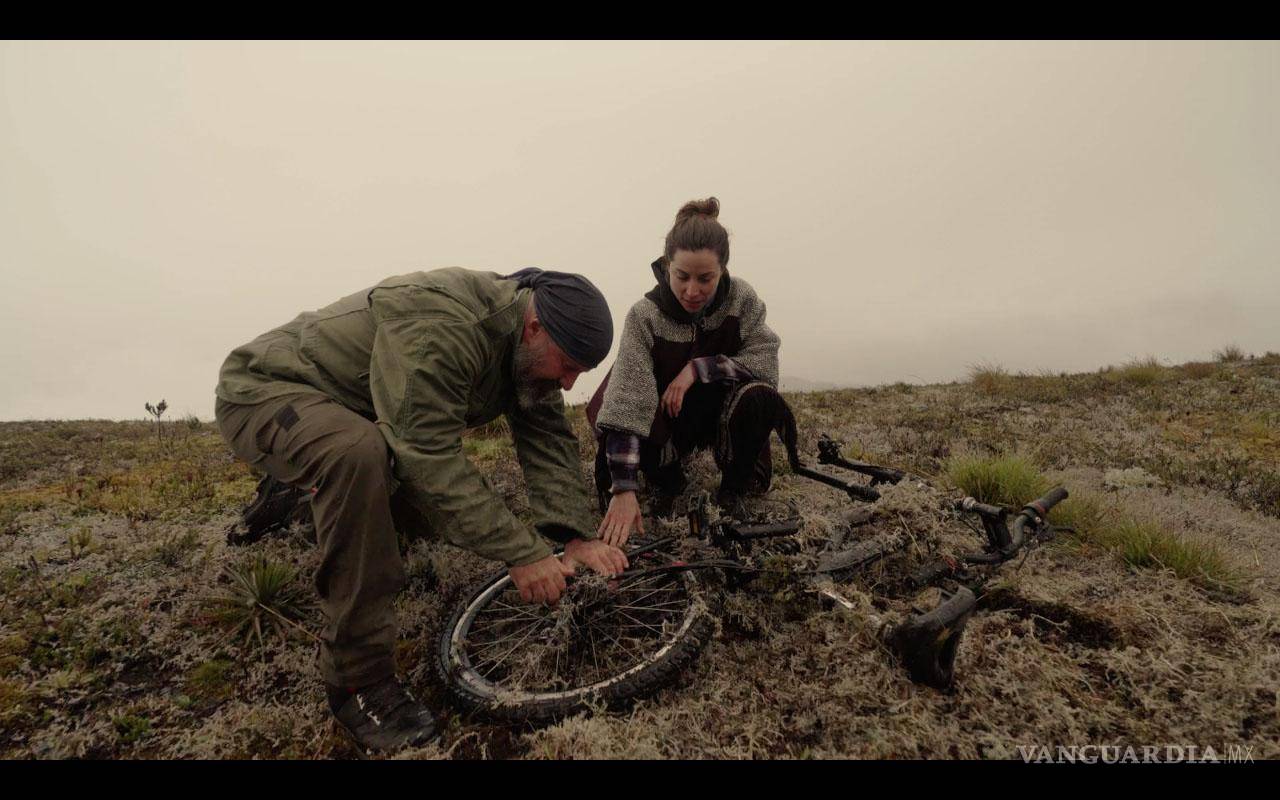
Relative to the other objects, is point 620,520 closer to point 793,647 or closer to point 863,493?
point 793,647

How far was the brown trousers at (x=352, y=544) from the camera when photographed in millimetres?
2547

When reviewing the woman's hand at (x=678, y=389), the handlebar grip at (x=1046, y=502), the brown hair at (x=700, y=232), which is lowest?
the handlebar grip at (x=1046, y=502)

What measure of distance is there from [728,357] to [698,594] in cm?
206

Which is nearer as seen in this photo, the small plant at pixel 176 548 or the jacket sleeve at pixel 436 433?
the jacket sleeve at pixel 436 433

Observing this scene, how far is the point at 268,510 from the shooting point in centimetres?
451

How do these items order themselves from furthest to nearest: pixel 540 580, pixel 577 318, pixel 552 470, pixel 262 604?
1. pixel 552 470
2. pixel 262 604
3. pixel 577 318
4. pixel 540 580

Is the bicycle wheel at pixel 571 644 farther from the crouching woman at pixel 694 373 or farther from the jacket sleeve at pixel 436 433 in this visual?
the crouching woman at pixel 694 373

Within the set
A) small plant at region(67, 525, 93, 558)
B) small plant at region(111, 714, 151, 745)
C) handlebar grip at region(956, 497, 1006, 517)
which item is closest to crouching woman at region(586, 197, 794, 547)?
handlebar grip at region(956, 497, 1006, 517)

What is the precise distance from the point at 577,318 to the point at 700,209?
1873 millimetres

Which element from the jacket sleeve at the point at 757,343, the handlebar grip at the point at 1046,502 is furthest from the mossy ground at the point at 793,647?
the jacket sleeve at the point at 757,343

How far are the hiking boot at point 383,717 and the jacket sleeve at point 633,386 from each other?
209 cm

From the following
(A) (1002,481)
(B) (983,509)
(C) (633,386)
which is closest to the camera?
(B) (983,509)

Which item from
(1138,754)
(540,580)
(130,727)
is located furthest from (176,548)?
(1138,754)
